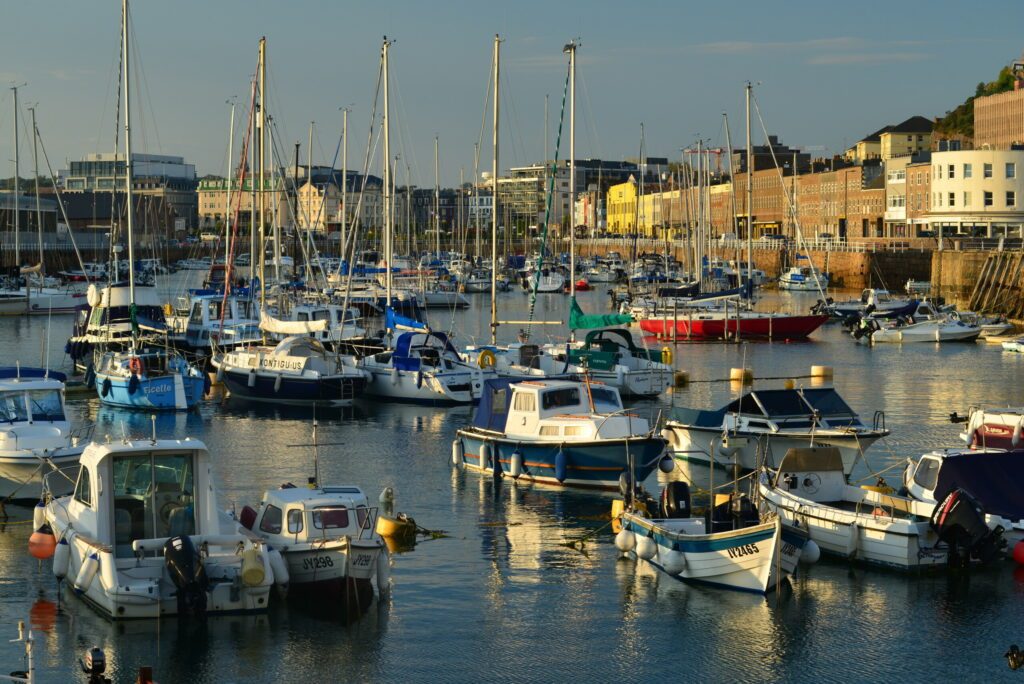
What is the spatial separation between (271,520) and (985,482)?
13.7 m

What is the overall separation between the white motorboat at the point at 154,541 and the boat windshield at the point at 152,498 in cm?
2

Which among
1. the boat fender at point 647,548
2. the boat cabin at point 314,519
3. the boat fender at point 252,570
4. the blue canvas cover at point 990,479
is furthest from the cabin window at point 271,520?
the blue canvas cover at point 990,479

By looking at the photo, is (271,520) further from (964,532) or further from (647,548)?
(964,532)

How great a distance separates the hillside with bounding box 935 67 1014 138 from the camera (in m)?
169

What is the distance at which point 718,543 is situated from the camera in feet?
85.8

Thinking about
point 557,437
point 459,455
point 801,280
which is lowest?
point 459,455

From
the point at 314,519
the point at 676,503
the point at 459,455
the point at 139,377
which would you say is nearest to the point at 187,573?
the point at 314,519

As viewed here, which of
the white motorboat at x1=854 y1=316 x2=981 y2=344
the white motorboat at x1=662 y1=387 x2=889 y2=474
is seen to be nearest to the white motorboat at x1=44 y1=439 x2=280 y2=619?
the white motorboat at x1=662 y1=387 x2=889 y2=474

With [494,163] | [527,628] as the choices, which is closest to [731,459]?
[527,628]

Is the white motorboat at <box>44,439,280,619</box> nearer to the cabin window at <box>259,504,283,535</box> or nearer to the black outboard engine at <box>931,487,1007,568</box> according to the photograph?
the cabin window at <box>259,504,283,535</box>

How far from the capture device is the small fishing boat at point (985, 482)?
2864cm

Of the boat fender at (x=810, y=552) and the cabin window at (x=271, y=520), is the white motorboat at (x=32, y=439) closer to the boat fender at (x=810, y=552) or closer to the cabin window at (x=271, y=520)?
the cabin window at (x=271, y=520)

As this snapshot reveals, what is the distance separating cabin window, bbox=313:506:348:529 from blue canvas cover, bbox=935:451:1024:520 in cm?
1151

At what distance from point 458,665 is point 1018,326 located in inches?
2761
